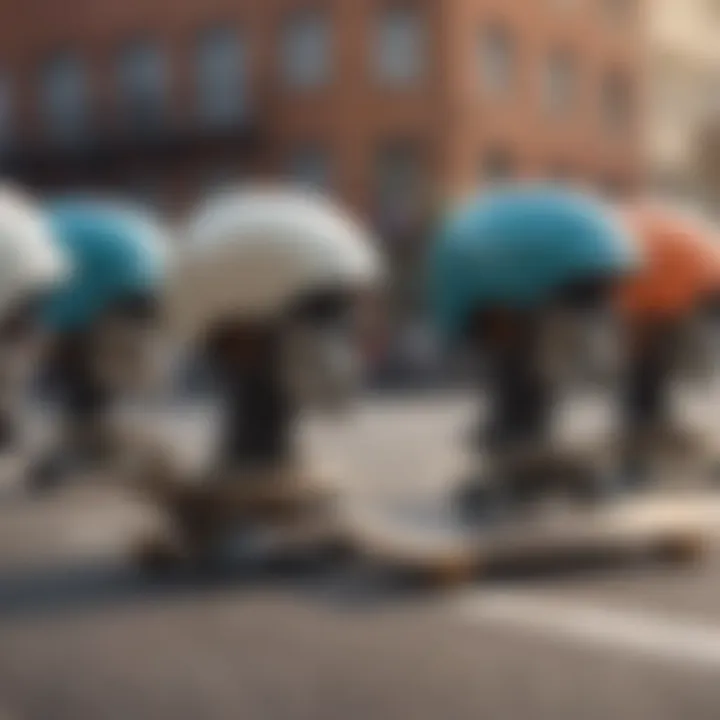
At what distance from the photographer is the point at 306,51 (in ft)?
70.3

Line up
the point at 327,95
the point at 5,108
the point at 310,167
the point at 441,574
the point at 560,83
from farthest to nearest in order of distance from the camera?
the point at 5,108 → the point at 560,83 → the point at 310,167 → the point at 327,95 → the point at 441,574

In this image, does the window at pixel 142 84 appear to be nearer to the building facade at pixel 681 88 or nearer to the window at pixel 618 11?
the window at pixel 618 11

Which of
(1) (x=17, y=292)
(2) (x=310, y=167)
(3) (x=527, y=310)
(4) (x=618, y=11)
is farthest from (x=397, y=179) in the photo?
(1) (x=17, y=292)

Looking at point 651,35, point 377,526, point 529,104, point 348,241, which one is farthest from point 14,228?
point 651,35

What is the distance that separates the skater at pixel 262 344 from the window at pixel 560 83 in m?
16.2

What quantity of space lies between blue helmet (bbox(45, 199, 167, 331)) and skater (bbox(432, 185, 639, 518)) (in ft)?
6.18

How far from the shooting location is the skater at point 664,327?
22.5 ft

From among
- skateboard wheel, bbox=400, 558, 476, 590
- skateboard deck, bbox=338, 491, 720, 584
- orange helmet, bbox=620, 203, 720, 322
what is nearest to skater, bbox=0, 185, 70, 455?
skateboard deck, bbox=338, 491, 720, 584

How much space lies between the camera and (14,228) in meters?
5.68

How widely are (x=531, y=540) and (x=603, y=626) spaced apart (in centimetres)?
93

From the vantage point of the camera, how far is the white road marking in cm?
445

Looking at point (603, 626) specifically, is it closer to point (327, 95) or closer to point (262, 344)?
point (262, 344)

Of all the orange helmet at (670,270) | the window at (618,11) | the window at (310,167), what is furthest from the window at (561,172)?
the orange helmet at (670,270)

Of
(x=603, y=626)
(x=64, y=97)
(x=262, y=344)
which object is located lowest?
(x=603, y=626)
